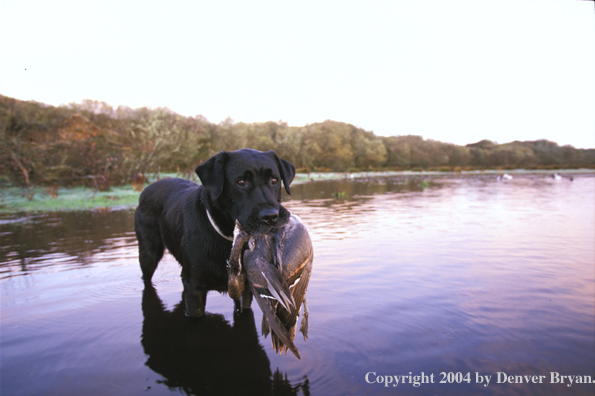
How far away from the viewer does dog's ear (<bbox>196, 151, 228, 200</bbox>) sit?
3.75 m

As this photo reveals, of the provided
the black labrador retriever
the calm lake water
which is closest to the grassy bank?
the calm lake water

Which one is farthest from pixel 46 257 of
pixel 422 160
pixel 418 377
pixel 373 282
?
pixel 422 160

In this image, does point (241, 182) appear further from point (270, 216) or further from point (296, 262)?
point (296, 262)

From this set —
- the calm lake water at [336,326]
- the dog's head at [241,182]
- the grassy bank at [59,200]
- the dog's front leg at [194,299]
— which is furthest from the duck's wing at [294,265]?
the grassy bank at [59,200]

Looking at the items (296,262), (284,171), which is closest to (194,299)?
(284,171)

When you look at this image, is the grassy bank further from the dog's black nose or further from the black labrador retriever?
the dog's black nose

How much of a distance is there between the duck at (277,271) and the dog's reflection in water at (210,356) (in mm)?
568

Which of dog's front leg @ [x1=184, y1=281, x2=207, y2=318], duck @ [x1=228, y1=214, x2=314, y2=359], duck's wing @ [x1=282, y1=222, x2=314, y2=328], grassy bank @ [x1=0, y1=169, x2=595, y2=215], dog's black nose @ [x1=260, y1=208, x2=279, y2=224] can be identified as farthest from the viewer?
grassy bank @ [x1=0, y1=169, x2=595, y2=215]

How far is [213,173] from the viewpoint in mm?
3822

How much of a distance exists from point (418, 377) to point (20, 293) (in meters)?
5.84

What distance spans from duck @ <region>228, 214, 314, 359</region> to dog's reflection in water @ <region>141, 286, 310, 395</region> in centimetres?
57

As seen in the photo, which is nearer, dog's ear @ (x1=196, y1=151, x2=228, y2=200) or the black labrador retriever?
the black labrador retriever

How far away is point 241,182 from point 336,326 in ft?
6.75

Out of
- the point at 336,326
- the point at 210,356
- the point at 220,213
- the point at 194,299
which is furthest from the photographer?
the point at 336,326
